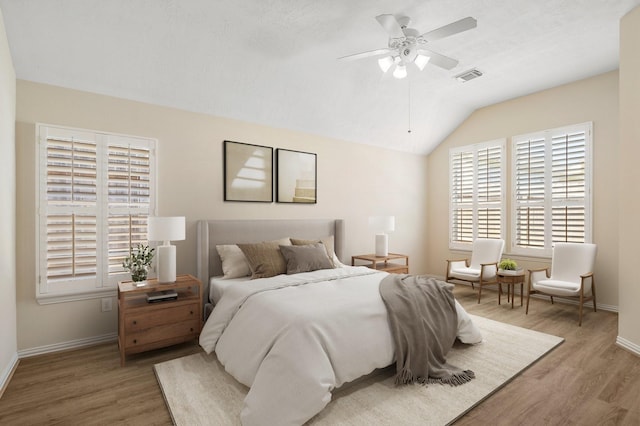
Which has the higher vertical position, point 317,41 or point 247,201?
point 317,41

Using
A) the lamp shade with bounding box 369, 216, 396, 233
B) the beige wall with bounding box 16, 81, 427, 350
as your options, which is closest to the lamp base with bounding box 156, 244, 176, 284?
the beige wall with bounding box 16, 81, 427, 350

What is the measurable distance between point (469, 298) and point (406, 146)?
9.24 feet

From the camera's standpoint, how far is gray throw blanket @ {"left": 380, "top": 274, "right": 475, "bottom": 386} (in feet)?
8.47

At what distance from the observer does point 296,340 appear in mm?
2209

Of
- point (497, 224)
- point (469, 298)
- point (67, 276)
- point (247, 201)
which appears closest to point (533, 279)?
point (469, 298)

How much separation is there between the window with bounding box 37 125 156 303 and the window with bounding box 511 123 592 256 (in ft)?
17.4

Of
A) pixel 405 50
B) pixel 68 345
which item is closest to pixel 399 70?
pixel 405 50

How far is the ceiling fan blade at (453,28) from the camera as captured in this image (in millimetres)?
2442

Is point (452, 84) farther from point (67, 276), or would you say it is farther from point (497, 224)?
point (67, 276)

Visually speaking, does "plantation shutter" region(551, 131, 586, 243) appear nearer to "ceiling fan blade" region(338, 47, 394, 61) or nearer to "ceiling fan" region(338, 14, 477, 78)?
"ceiling fan" region(338, 14, 477, 78)

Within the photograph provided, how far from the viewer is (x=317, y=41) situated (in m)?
3.39

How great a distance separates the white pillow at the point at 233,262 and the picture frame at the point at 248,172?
704 mm

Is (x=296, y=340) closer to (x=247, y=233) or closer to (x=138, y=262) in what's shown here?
(x=138, y=262)

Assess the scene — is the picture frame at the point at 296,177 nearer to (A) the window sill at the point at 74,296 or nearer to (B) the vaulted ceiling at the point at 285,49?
(B) the vaulted ceiling at the point at 285,49
